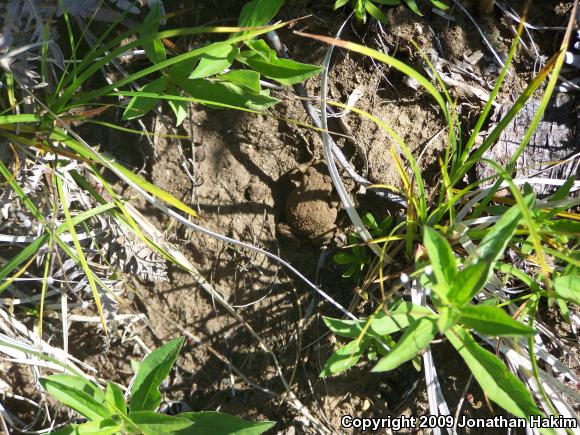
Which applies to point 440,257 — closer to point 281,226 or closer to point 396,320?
point 396,320

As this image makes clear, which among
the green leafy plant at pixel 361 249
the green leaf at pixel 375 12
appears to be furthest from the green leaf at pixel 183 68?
the green leafy plant at pixel 361 249

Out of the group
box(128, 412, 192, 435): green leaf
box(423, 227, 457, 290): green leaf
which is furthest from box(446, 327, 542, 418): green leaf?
box(128, 412, 192, 435): green leaf

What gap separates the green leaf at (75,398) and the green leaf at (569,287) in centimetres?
112

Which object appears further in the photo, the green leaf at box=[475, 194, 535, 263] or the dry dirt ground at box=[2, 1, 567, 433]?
the dry dirt ground at box=[2, 1, 567, 433]

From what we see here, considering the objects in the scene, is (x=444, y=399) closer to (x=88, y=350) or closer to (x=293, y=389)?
(x=293, y=389)

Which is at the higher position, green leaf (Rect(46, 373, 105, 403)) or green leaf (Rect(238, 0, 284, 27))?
green leaf (Rect(238, 0, 284, 27))

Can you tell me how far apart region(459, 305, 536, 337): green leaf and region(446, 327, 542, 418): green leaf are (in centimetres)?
6

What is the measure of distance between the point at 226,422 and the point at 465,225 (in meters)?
0.80

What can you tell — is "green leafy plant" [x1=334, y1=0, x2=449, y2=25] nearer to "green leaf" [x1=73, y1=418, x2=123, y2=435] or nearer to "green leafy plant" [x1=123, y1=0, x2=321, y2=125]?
"green leafy plant" [x1=123, y1=0, x2=321, y2=125]

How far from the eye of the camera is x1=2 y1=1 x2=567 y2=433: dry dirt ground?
1.71 meters

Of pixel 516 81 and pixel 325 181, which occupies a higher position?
pixel 516 81

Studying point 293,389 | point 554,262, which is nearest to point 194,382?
point 293,389

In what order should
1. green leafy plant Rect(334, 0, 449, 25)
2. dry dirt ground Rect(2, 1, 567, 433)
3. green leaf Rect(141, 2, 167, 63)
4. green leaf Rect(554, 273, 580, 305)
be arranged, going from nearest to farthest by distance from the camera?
green leaf Rect(554, 273, 580, 305), green leaf Rect(141, 2, 167, 63), green leafy plant Rect(334, 0, 449, 25), dry dirt ground Rect(2, 1, 567, 433)

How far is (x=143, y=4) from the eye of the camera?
1.69 meters
